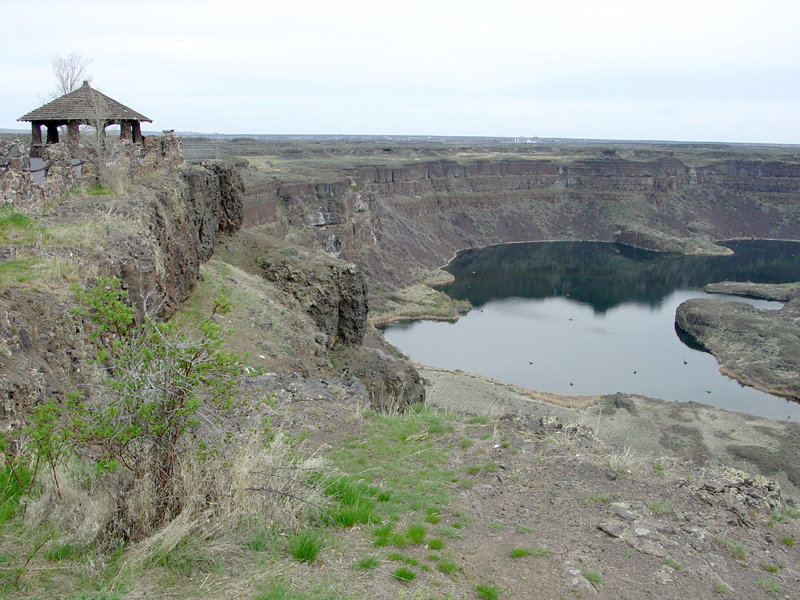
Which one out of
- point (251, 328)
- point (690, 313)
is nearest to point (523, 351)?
point (690, 313)

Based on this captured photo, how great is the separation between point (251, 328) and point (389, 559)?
14.2 m

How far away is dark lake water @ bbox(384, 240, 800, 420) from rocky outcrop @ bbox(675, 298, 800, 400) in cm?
120

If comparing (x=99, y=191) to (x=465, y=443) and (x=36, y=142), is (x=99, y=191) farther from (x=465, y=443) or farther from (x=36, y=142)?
(x=465, y=443)

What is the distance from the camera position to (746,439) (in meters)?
27.6

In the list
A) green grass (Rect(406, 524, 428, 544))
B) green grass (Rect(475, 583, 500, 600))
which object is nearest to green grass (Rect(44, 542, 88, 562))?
green grass (Rect(406, 524, 428, 544))

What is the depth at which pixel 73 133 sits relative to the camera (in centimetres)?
1969

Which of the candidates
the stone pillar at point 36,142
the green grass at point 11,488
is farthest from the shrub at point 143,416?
the stone pillar at point 36,142

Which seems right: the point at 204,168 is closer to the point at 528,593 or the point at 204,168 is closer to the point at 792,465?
the point at 528,593

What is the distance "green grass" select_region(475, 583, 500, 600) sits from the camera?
6.09m

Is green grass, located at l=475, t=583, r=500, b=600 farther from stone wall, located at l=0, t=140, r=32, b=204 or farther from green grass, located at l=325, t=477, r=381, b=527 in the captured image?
stone wall, located at l=0, t=140, r=32, b=204

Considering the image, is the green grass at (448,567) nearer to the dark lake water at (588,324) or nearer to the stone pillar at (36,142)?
the stone pillar at (36,142)

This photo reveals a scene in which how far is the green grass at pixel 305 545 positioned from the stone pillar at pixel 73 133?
1796 centimetres

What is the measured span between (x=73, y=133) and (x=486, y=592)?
66.2 ft

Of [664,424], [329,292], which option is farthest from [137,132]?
[664,424]
